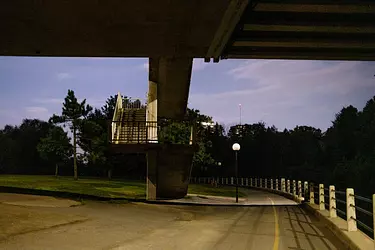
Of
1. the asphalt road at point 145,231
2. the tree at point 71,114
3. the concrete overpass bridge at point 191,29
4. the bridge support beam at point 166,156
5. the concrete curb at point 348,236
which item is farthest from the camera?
the tree at point 71,114

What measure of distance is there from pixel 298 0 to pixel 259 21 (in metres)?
1.23

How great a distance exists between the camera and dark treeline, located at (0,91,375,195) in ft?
186

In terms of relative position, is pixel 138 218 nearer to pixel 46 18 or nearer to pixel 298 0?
pixel 46 18

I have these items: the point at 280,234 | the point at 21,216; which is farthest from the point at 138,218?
the point at 280,234

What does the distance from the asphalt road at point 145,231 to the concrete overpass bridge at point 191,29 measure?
533 cm

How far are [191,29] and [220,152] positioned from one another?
246ft

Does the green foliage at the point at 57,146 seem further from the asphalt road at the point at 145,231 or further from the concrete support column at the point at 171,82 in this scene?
the asphalt road at the point at 145,231

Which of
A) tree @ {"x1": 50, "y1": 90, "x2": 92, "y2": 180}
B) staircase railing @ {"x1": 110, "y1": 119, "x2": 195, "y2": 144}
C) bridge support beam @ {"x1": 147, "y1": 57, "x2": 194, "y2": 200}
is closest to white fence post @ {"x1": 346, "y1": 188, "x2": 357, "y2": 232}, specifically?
bridge support beam @ {"x1": 147, "y1": 57, "x2": 194, "y2": 200}

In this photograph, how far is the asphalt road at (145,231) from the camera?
35.2 feet

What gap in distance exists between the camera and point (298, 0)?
9.97m

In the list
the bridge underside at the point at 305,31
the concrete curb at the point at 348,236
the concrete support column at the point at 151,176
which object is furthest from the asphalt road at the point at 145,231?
the concrete support column at the point at 151,176

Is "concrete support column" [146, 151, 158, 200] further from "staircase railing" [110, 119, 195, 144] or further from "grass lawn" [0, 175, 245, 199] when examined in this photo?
"grass lawn" [0, 175, 245, 199]

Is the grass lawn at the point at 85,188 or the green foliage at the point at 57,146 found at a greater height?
the green foliage at the point at 57,146

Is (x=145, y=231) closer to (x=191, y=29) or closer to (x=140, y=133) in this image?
(x=191, y=29)
